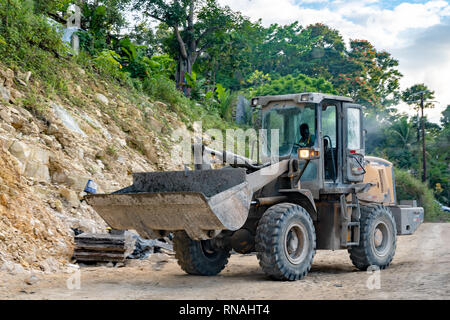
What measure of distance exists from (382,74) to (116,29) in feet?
98.5

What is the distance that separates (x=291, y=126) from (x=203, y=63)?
21542 mm

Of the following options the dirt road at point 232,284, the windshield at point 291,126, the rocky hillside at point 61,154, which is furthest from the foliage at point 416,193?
the windshield at point 291,126

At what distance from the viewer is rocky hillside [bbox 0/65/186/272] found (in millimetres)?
9258

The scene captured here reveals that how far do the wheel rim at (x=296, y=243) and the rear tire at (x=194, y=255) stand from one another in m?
1.56

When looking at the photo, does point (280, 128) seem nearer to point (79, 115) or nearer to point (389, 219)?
point (389, 219)

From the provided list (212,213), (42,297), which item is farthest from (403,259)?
(42,297)

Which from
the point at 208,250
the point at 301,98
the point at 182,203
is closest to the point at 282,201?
the point at 208,250

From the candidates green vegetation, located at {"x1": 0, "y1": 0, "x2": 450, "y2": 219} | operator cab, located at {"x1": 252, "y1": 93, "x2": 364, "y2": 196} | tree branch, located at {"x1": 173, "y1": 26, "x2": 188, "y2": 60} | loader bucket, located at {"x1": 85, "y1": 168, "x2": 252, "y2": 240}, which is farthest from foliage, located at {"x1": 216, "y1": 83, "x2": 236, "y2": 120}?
loader bucket, located at {"x1": 85, "y1": 168, "x2": 252, "y2": 240}

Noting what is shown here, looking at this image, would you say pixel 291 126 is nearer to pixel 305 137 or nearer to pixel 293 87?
pixel 305 137

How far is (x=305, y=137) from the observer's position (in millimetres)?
9055

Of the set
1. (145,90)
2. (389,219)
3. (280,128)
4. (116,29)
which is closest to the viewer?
(280,128)

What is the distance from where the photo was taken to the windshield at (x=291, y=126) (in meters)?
9.05

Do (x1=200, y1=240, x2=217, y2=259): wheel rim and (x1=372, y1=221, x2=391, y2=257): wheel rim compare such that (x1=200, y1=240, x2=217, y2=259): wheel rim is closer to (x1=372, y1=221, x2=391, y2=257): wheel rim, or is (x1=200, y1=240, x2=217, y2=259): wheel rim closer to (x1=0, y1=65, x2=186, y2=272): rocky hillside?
(x1=0, y1=65, x2=186, y2=272): rocky hillside

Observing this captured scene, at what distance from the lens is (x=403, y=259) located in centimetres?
1153
